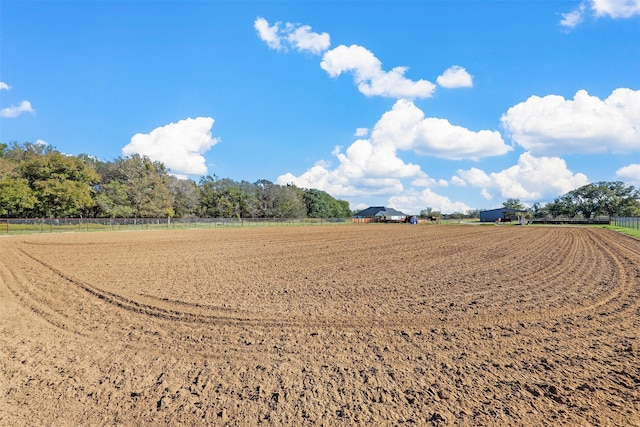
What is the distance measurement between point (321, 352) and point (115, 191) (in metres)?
66.5

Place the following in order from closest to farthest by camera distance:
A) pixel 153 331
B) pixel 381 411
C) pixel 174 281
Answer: pixel 381 411 < pixel 153 331 < pixel 174 281

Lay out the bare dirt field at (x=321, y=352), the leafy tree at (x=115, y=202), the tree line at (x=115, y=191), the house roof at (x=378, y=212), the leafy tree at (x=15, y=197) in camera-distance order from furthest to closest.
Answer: the house roof at (x=378, y=212) < the leafy tree at (x=115, y=202) < the tree line at (x=115, y=191) < the leafy tree at (x=15, y=197) < the bare dirt field at (x=321, y=352)

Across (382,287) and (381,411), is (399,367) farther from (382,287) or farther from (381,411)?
(382,287)

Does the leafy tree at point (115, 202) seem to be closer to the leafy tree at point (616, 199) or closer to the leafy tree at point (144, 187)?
the leafy tree at point (144, 187)

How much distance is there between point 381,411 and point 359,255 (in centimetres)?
1453

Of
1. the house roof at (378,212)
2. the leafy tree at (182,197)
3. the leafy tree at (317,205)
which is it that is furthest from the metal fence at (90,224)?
the house roof at (378,212)

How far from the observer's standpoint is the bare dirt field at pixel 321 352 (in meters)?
4.04

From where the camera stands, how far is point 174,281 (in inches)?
451

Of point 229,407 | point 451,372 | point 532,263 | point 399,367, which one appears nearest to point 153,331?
point 229,407

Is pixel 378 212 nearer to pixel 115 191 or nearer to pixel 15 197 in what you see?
pixel 115 191

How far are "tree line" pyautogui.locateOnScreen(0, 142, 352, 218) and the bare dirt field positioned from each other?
4966cm

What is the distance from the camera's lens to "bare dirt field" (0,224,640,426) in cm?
404

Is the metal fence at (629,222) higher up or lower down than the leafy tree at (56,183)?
lower down

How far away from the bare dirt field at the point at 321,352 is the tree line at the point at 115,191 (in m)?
49.7
